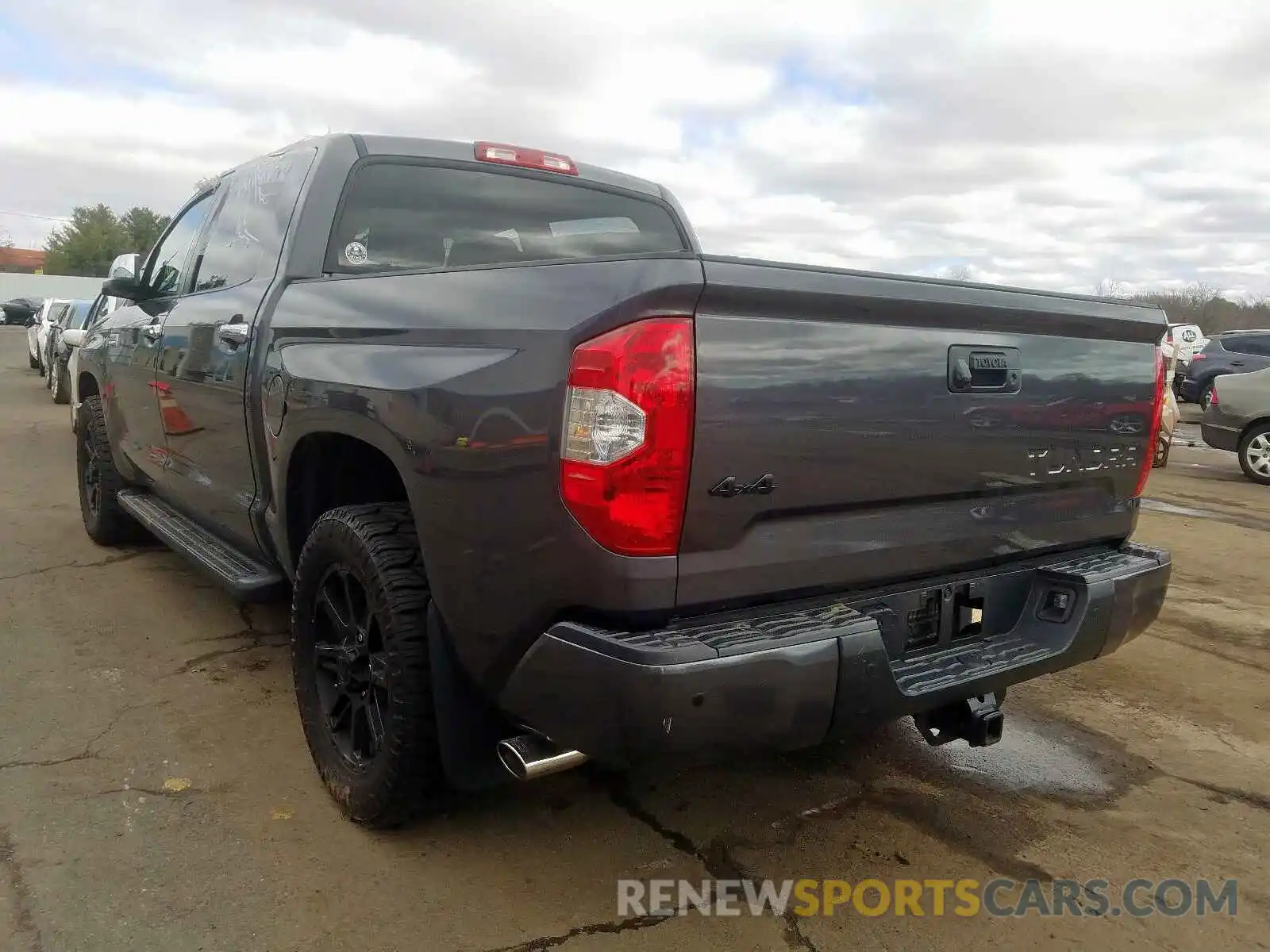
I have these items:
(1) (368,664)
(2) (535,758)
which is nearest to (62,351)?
(1) (368,664)

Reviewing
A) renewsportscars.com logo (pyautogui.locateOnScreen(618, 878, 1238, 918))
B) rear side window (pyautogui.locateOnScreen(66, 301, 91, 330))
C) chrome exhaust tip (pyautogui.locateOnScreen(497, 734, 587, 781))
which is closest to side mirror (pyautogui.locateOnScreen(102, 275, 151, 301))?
chrome exhaust tip (pyautogui.locateOnScreen(497, 734, 587, 781))

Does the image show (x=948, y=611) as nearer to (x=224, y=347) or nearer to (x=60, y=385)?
(x=224, y=347)

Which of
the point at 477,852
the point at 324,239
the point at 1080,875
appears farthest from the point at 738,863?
the point at 324,239

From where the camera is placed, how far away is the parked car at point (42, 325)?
16.9 meters

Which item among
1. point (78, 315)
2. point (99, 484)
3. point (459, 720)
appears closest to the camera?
point (459, 720)

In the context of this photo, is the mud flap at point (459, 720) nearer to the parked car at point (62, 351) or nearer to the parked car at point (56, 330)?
the parked car at point (62, 351)

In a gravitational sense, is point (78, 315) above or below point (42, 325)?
above

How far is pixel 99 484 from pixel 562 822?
13.0 ft

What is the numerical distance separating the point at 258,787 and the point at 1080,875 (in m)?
2.32

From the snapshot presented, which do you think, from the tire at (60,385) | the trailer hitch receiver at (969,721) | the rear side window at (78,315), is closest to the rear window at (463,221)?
the trailer hitch receiver at (969,721)

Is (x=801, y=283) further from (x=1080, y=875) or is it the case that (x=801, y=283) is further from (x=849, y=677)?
(x=1080, y=875)

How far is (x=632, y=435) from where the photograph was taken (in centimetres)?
198

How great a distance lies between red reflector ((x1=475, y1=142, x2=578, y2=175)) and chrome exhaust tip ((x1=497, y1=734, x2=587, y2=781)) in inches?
93.4

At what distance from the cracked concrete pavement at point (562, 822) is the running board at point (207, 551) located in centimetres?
46
